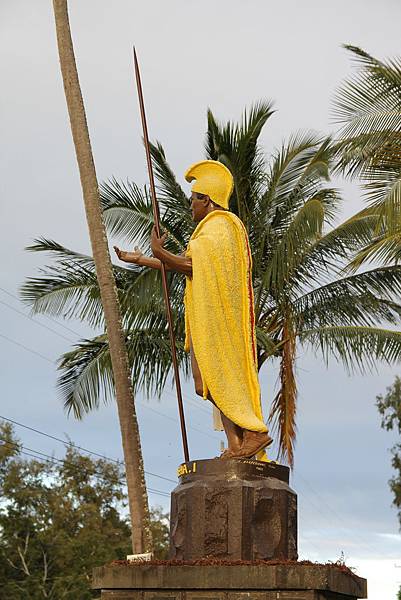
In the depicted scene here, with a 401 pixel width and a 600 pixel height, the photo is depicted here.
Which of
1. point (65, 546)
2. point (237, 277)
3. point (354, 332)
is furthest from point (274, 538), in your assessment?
point (65, 546)

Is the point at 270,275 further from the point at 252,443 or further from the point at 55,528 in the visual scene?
the point at 55,528

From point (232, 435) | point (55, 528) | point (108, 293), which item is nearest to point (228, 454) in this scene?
point (232, 435)

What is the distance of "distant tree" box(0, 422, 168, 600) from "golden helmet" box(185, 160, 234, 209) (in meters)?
24.2

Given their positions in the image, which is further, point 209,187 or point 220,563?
point 209,187

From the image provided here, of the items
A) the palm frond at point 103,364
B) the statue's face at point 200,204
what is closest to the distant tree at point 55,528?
the palm frond at point 103,364

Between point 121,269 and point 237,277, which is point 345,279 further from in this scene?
point 237,277

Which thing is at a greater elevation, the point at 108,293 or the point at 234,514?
the point at 108,293

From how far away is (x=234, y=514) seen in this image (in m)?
8.30

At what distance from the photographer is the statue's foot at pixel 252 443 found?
28.1 ft

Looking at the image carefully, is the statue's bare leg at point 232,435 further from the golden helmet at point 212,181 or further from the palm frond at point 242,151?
the palm frond at point 242,151

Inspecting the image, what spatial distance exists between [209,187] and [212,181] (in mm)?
56

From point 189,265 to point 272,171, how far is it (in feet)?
28.4

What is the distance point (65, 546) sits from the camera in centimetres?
3234

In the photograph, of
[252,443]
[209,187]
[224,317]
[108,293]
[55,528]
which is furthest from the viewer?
[55,528]
